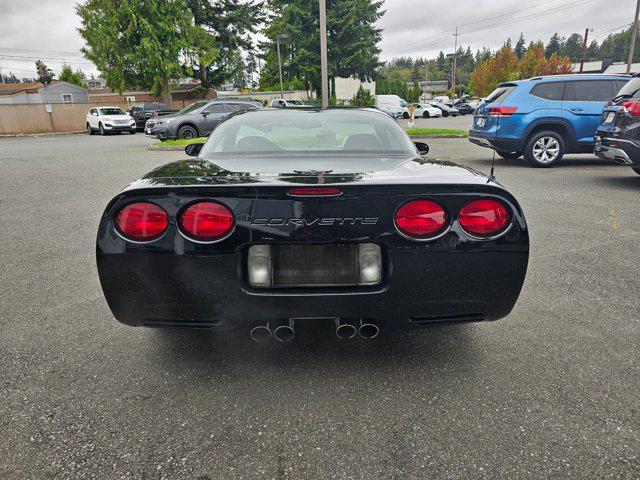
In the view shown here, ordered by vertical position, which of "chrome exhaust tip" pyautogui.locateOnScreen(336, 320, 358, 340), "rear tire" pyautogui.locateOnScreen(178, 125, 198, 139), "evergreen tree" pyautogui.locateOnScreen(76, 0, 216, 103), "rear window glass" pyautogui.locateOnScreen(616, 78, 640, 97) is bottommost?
"rear tire" pyautogui.locateOnScreen(178, 125, 198, 139)

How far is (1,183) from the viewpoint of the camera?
28.9ft

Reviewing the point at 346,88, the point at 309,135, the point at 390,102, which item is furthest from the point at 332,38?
the point at 309,135

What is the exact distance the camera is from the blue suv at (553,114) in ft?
29.4

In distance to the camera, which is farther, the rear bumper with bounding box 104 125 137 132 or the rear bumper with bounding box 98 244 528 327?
the rear bumper with bounding box 104 125 137 132

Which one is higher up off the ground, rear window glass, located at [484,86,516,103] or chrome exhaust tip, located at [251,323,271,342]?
rear window glass, located at [484,86,516,103]

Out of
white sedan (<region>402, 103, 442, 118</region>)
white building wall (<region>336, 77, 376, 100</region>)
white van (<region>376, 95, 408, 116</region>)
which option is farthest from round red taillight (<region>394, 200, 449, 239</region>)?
white building wall (<region>336, 77, 376, 100</region>)

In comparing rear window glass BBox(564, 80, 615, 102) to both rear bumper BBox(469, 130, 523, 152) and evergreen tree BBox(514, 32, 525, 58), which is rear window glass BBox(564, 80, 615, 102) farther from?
evergreen tree BBox(514, 32, 525, 58)

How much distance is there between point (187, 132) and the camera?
16500 mm

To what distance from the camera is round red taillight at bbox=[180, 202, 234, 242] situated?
197 cm

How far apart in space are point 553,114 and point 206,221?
8965 mm

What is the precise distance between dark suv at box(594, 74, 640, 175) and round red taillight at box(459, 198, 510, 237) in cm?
603

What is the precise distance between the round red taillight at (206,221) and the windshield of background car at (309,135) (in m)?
0.94

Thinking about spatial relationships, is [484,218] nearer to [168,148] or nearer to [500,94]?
[500,94]

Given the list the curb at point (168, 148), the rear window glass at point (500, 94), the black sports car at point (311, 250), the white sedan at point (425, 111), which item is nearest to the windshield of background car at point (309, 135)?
the black sports car at point (311, 250)
